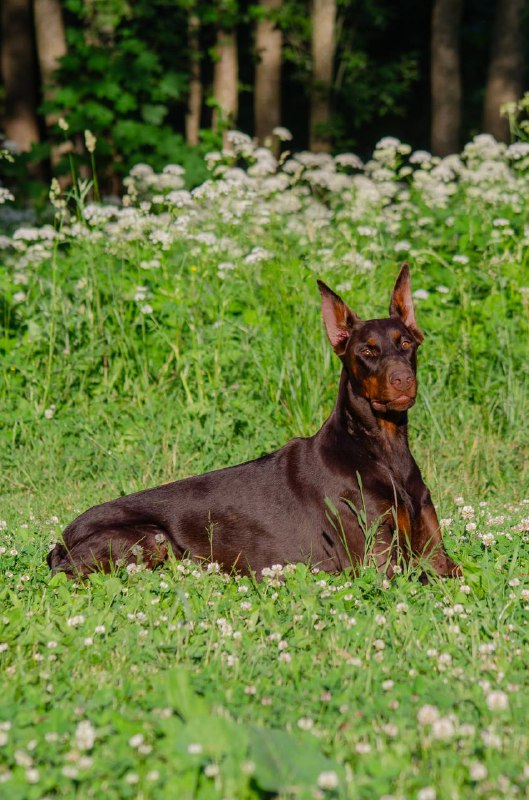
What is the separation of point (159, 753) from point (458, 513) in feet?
9.78

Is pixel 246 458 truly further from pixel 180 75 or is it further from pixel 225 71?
pixel 225 71

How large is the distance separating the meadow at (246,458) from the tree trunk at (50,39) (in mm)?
2908

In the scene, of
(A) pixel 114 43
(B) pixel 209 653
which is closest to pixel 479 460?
(B) pixel 209 653

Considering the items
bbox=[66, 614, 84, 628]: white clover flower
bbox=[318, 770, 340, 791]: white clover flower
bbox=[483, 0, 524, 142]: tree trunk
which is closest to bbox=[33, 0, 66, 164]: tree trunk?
bbox=[483, 0, 524, 142]: tree trunk

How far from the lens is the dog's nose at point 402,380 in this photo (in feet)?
13.7

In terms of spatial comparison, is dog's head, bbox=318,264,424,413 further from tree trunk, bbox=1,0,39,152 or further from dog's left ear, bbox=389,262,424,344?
tree trunk, bbox=1,0,39,152

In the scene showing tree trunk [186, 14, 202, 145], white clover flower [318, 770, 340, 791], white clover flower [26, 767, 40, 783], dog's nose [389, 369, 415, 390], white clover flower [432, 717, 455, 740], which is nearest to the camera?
white clover flower [318, 770, 340, 791]

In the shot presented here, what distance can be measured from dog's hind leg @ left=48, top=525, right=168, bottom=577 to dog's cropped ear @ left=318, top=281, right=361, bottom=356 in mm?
1289

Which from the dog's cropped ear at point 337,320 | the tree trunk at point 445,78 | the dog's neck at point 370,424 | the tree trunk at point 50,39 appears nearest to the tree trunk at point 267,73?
the tree trunk at point 445,78

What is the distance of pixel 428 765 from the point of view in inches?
96.0

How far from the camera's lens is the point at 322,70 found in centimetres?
1617

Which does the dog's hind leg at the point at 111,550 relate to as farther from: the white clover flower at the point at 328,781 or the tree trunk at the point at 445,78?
the tree trunk at the point at 445,78

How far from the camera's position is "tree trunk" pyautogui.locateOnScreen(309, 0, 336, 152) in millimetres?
15758

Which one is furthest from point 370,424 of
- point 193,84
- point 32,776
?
point 193,84
